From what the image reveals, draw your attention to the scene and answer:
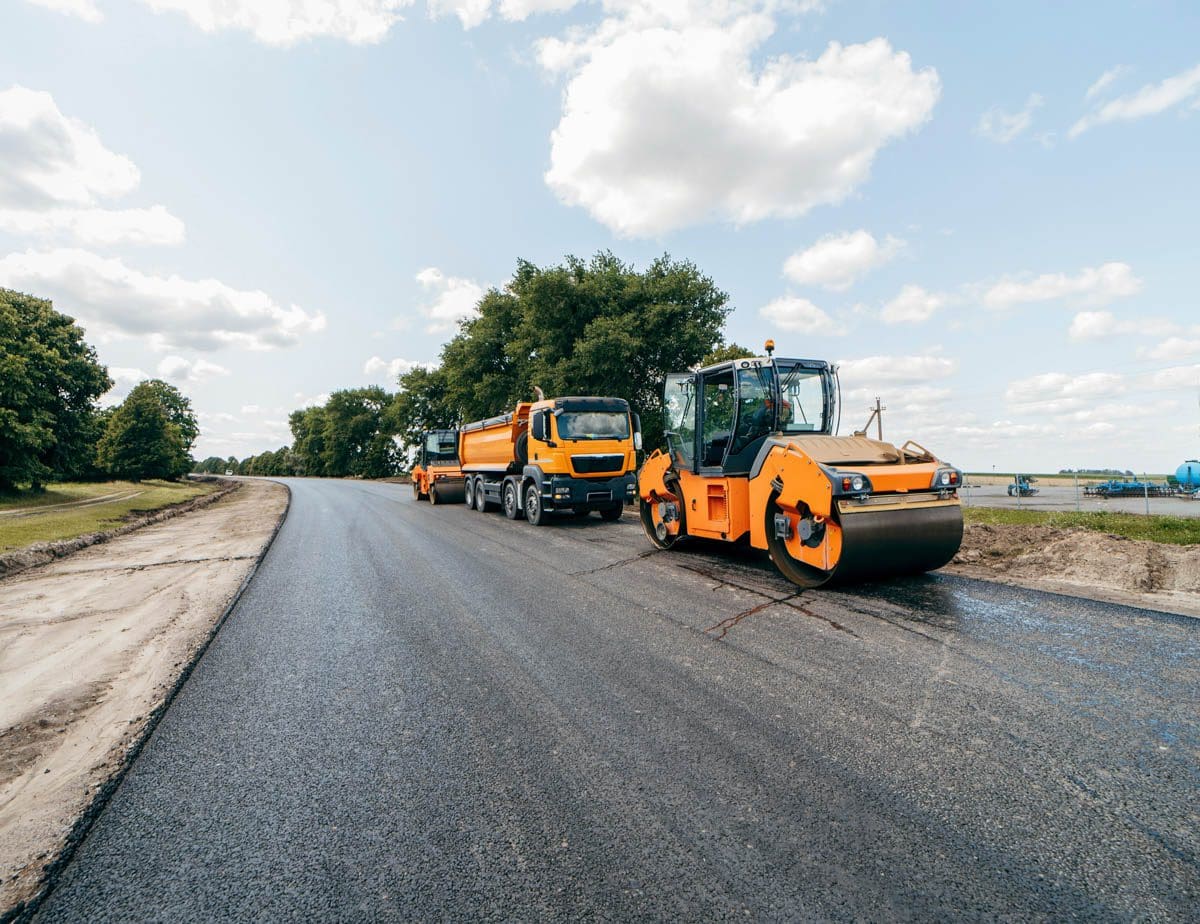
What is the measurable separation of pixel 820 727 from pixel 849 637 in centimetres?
184

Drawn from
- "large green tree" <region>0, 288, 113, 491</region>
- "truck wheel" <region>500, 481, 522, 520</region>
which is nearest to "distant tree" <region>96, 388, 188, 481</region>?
"large green tree" <region>0, 288, 113, 491</region>

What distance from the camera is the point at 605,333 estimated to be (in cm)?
2853

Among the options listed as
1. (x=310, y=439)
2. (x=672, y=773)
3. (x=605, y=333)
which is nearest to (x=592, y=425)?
(x=672, y=773)

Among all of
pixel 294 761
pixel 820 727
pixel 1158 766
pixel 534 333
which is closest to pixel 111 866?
pixel 294 761

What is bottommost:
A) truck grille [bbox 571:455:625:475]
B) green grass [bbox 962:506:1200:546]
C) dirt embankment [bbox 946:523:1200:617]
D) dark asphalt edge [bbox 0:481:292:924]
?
dark asphalt edge [bbox 0:481:292:924]

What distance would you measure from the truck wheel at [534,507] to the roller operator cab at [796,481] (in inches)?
206

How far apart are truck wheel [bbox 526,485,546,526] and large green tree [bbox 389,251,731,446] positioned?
14.6 meters

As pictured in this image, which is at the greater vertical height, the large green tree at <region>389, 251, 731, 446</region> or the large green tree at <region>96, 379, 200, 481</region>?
the large green tree at <region>389, 251, 731, 446</region>

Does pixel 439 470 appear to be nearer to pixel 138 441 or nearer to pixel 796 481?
pixel 796 481

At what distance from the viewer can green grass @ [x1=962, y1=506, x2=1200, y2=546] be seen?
32.8ft

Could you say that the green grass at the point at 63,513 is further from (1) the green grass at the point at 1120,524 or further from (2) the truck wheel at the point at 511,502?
(1) the green grass at the point at 1120,524

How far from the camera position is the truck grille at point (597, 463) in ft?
46.5

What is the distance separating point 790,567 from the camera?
7004mm

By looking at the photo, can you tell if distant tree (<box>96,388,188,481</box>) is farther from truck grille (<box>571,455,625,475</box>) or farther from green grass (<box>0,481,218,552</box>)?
truck grille (<box>571,455,625,475</box>)
